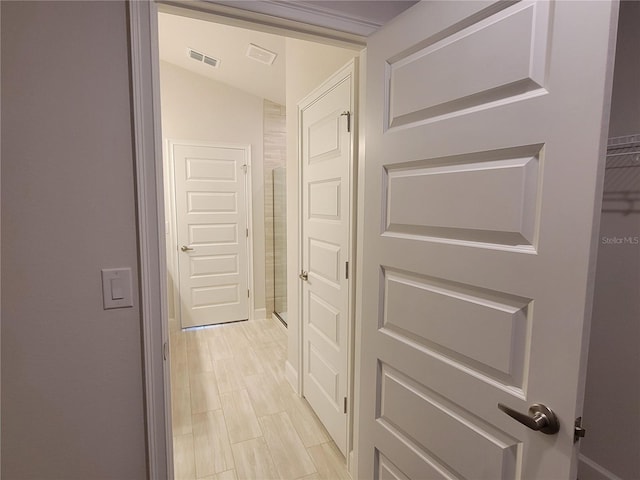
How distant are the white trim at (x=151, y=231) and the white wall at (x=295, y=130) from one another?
1.19 metres

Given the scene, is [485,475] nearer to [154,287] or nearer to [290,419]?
[154,287]

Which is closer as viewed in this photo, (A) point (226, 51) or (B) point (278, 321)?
(A) point (226, 51)

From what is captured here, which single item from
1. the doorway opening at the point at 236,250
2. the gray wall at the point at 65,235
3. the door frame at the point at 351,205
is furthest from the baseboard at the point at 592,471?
the gray wall at the point at 65,235

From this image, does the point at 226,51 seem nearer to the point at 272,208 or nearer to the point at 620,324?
the point at 272,208

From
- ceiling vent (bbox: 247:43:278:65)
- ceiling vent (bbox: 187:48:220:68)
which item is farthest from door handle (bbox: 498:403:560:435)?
ceiling vent (bbox: 187:48:220:68)

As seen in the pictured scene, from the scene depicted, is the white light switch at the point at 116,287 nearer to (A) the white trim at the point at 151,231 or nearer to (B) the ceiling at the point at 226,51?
(A) the white trim at the point at 151,231

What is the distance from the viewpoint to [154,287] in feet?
3.49

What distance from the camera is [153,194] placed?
3.39 feet

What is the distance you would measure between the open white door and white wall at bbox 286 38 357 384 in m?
0.99

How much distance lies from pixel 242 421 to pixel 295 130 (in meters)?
2.05

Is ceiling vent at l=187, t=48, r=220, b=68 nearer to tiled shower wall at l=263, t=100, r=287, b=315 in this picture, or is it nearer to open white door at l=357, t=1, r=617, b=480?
tiled shower wall at l=263, t=100, r=287, b=315

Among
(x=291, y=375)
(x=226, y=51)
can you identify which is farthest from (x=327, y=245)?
(x=226, y=51)

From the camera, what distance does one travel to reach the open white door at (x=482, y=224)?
71 centimetres

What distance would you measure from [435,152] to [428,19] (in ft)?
1.30
